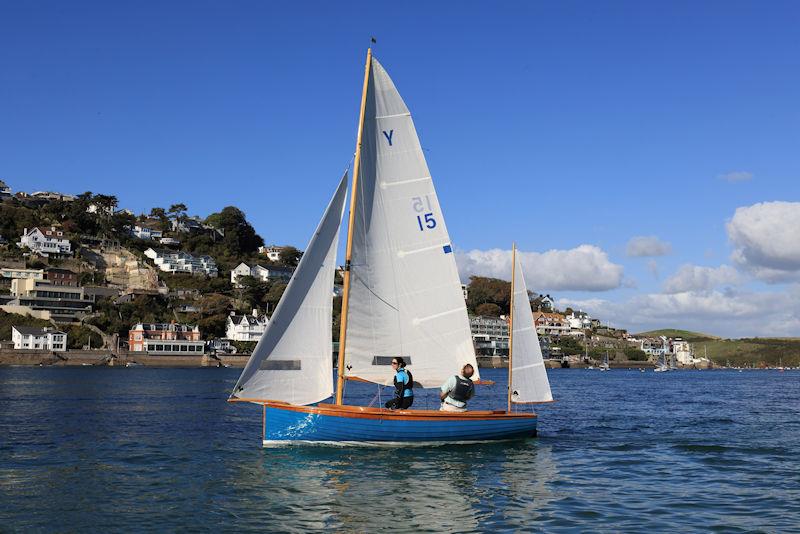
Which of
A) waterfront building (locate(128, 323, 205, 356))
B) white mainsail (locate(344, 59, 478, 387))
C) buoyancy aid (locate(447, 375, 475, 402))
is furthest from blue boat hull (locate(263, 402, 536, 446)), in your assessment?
waterfront building (locate(128, 323, 205, 356))

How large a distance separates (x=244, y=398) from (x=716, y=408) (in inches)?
1439

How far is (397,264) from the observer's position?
25.6 meters

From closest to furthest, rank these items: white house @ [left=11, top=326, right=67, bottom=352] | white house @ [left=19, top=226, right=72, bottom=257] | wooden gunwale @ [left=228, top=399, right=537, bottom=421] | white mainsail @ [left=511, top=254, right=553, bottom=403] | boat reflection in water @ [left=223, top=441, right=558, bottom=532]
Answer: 1. boat reflection in water @ [left=223, top=441, right=558, bottom=532]
2. wooden gunwale @ [left=228, top=399, right=537, bottom=421]
3. white mainsail @ [left=511, top=254, right=553, bottom=403]
4. white house @ [left=11, top=326, right=67, bottom=352]
5. white house @ [left=19, top=226, right=72, bottom=257]

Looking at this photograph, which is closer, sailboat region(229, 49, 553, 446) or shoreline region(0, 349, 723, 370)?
sailboat region(229, 49, 553, 446)

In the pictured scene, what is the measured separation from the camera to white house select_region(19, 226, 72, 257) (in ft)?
564

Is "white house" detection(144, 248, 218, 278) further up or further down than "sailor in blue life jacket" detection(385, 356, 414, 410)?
further up

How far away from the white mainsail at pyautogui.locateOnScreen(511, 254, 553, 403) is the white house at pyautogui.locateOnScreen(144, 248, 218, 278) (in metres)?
173

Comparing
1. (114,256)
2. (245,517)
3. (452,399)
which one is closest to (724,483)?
(452,399)

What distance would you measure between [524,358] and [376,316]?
289 inches

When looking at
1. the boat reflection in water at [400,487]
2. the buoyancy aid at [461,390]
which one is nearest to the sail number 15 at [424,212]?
the buoyancy aid at [461,390]

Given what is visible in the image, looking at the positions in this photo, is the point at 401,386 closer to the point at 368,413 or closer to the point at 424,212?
the point at 368,413

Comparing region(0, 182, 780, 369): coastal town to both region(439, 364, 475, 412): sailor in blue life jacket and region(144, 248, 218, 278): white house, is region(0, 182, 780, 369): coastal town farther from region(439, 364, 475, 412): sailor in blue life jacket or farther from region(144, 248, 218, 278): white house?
region(439, 364, 475, 412): sailor in blue life jacket

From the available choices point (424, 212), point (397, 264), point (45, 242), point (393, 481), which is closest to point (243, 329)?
point (45, 242)

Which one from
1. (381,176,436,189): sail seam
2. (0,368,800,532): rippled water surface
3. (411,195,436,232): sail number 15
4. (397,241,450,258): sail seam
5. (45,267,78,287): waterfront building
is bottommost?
(0,368,800,532): rippled water surface
